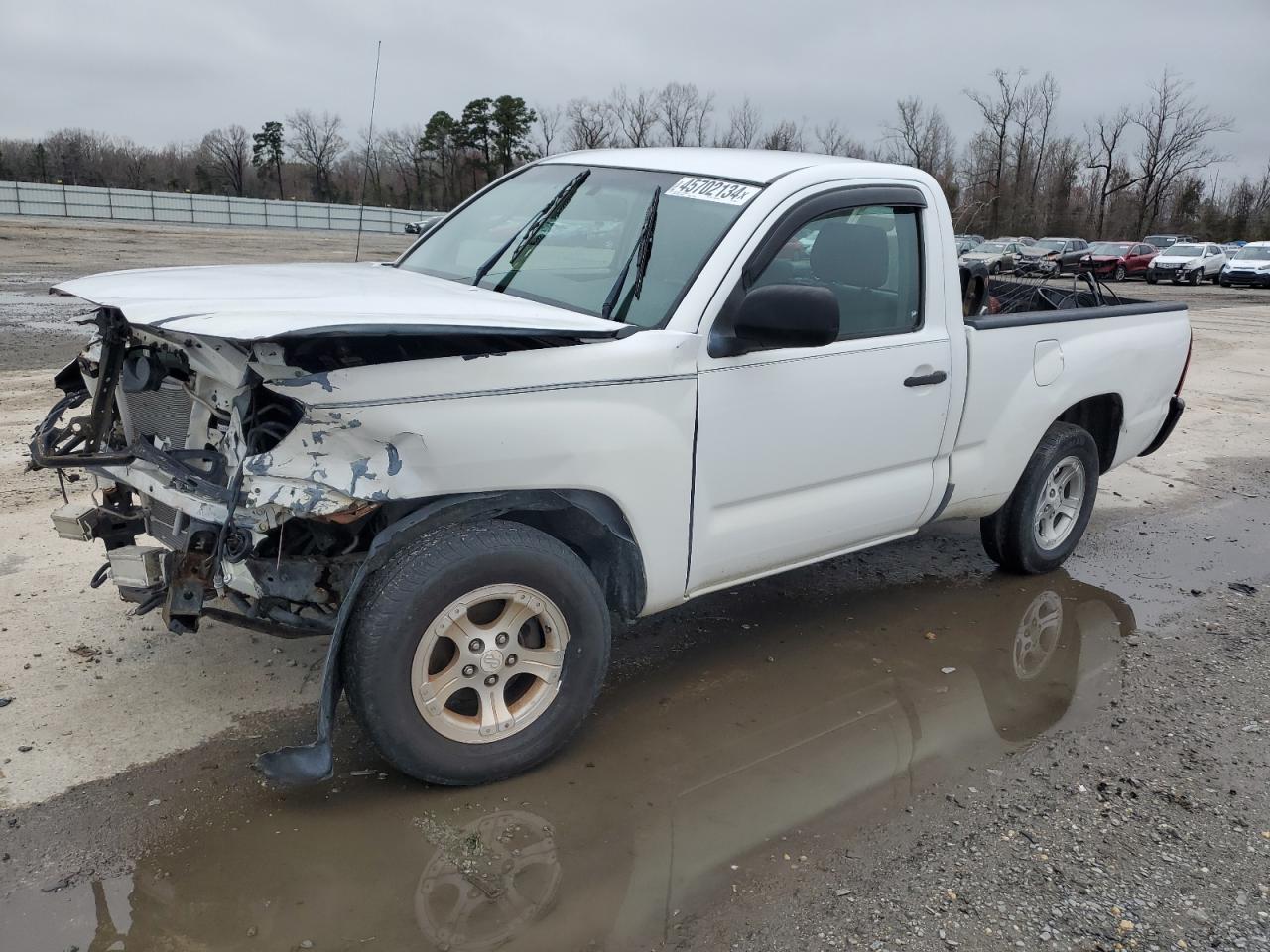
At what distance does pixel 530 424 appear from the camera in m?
3.09

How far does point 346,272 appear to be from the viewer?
4.16 meters

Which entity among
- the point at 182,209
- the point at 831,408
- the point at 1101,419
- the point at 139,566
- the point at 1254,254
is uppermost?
the point at 182,209

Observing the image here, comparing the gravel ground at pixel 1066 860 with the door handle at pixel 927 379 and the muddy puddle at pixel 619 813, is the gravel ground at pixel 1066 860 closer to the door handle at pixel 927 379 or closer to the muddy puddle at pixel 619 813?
the muddy puddle at pixel 619 813

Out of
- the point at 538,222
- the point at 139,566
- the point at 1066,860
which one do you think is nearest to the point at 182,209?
the point at 538,222

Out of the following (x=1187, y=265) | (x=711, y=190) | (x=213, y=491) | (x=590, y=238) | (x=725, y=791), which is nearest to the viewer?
(x=213, y=491)

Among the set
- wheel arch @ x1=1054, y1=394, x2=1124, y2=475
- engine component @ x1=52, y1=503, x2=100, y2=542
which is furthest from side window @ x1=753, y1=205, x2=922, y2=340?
engine component @ x1=52, y1=503, x2=100, y2=542

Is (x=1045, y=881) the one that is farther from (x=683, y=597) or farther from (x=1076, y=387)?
(x=1076, y=387)

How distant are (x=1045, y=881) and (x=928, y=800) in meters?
0.48

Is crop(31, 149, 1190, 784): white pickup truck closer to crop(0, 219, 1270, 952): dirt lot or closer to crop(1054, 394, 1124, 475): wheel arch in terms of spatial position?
crop(0, 219, 1270, 952): dirt lot

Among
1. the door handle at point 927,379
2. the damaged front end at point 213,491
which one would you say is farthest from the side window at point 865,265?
the damaged front end at point 213,491

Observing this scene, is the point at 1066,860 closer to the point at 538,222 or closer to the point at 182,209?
the point at 538,222

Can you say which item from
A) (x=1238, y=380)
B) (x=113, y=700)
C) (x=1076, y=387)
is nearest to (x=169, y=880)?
(x=113, y=700)

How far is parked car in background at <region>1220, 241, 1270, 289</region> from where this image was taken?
34.8 m

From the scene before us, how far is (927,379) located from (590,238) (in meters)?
1.47
